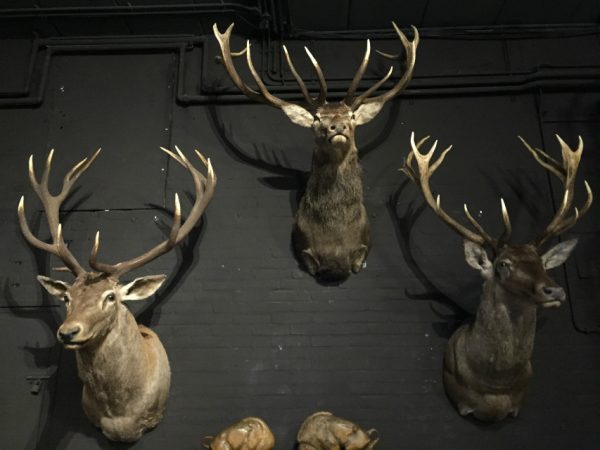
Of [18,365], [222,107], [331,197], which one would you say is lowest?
[18,365]

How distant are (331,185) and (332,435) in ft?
4.62

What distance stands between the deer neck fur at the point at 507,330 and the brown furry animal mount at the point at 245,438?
1245mm

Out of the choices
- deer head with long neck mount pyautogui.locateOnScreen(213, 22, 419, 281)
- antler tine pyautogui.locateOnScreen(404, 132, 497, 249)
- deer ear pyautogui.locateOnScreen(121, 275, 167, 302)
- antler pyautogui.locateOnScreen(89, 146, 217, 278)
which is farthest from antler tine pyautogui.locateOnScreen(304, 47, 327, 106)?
deer ear pyautogui.locateOnScreen(121, 275, 167, 302)

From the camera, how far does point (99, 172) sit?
4.02 meters

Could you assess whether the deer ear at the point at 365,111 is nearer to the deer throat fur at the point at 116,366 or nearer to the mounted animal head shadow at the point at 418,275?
the mounted animal head shadow at the point at 418,275

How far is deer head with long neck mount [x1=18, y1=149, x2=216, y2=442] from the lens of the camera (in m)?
2.79

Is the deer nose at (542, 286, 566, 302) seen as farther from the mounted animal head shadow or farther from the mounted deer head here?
the mounted deer head

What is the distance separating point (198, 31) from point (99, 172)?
1.41 metres

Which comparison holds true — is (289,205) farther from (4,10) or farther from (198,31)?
(4,10)

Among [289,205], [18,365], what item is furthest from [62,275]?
[289,205]

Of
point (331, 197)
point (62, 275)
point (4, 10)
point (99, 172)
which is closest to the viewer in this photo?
point (331, 197)

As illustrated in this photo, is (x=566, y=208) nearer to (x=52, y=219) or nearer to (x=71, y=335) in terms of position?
(x=71, y=335)

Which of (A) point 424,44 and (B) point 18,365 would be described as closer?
(B) point 18,365

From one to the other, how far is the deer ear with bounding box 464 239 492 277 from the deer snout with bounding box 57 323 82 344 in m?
2.10
